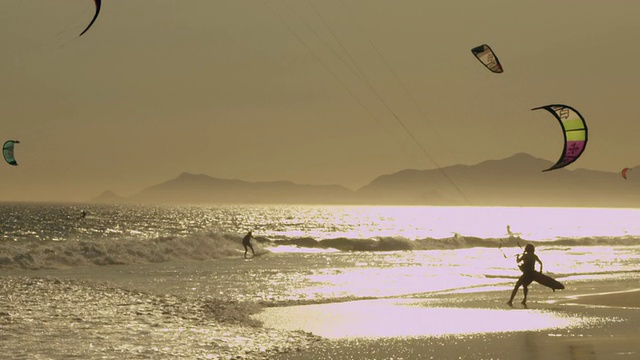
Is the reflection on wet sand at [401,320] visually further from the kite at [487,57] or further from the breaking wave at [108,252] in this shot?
the breaking wave at [108,252]

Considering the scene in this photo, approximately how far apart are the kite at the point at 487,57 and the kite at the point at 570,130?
171 centimetres

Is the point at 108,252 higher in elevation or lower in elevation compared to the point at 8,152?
lower

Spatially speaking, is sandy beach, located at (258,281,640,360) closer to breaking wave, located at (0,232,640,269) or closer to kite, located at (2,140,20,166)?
breaking wave, located at (0,232,640,269)

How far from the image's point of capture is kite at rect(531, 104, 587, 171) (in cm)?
1777

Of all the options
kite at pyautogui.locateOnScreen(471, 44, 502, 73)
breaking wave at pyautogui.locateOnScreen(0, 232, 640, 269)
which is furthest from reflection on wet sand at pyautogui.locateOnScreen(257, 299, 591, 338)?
breaking wave at pyautogui.locateOnScreen(0, 232, 640, 269)

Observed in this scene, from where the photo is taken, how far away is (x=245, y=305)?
1683 centimetres

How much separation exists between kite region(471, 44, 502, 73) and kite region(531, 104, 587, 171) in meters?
1.71

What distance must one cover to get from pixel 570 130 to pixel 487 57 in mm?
2854

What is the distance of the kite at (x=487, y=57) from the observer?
19281 millimetres

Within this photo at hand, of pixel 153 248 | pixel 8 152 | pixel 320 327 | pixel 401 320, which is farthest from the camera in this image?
pixel 153 248

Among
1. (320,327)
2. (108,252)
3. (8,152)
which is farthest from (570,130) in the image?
(108,252)

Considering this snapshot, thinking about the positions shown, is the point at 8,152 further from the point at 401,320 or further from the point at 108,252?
the point at 401,320

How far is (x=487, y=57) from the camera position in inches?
780

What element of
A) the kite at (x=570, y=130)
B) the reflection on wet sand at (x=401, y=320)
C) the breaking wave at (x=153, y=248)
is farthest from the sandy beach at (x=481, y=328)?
the breaking wave at (x=153, y=248)
